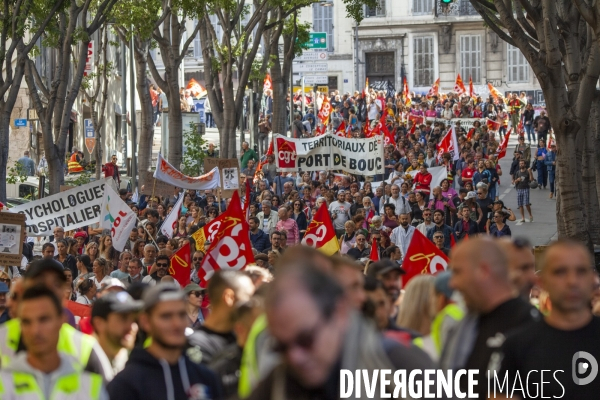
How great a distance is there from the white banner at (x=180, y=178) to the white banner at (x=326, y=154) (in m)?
1.93

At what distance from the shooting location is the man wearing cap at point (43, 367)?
17.1 ft

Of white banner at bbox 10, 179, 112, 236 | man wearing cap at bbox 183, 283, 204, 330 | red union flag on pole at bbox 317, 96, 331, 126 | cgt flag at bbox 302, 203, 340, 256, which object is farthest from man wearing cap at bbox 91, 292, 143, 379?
red union flag on pole at bbox 317, 96, 331, 126

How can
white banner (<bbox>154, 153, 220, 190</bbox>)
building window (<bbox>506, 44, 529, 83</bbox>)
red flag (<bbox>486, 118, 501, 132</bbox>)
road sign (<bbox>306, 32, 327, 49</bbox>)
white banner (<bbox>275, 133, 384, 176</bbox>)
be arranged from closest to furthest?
white banner (<bbox>154, 153, 220, 190</bbox>), white banner (<bbox>275, 133, 384, 176</bbox>), road sign (<bbox>306, 32, 327, 49</bbox>), red flag (<bbox>486, 118, 501, 132</bbox>), building window (<bbox>506, 44, 529, 83</bbox>)

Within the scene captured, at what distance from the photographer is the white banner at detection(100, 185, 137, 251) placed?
16.6 meters

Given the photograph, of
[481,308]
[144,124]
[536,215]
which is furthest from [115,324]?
[144,124]

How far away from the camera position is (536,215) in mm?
27172

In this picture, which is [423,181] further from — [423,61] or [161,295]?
[423,61]

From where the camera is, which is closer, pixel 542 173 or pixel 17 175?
pixel 17 175

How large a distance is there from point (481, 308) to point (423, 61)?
64.1m

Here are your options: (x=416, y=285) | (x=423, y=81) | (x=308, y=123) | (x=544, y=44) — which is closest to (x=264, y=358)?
(x=416, y=285)

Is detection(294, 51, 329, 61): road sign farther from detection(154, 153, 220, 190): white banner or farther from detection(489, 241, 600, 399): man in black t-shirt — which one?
detection(489, 241, 600, 399): man in black t-shirt

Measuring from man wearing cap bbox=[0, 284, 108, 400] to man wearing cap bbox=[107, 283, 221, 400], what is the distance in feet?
0.43

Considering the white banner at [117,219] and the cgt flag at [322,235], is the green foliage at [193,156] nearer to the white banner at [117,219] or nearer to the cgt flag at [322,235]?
the white banner at [117,219]

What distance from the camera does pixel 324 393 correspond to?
342cm
